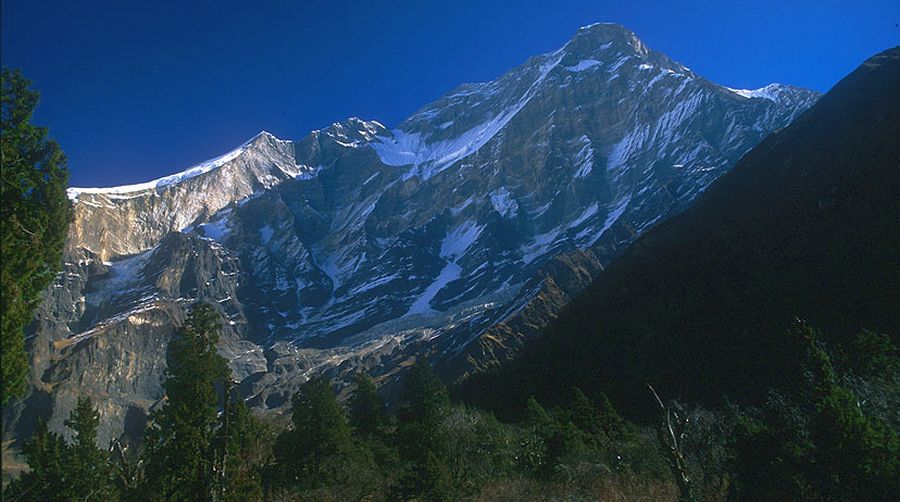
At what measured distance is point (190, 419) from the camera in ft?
73.0

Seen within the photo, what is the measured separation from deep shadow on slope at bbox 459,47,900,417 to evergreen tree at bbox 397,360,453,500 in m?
25.4

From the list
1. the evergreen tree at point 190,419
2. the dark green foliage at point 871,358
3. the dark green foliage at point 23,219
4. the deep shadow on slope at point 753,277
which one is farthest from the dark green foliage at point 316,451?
the deep shadow on slope at point 753,277

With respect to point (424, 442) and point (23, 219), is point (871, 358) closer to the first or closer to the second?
point (424, 442)

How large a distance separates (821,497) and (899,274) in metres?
41.7

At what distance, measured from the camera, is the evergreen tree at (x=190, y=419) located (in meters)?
21.8

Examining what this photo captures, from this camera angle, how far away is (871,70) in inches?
3494

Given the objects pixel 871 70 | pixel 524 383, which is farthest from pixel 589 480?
pixel 871 70

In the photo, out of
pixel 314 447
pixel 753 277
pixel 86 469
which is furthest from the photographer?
pixel 753 277

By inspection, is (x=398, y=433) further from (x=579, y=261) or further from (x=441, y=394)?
(x=579, y=261)

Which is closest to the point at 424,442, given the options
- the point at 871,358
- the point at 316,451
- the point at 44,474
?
the point at 316,451

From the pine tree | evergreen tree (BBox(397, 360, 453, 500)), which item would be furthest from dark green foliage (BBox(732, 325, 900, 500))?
the pine tree

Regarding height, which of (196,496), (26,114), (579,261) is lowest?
(196,496)

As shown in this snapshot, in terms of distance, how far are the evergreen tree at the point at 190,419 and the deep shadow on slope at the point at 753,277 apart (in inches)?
1853

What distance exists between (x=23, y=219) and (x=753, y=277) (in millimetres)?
73785
